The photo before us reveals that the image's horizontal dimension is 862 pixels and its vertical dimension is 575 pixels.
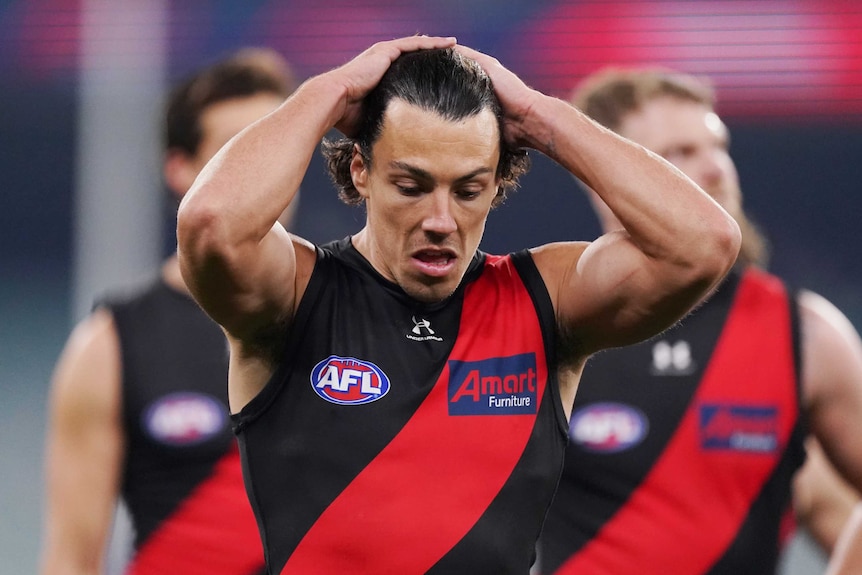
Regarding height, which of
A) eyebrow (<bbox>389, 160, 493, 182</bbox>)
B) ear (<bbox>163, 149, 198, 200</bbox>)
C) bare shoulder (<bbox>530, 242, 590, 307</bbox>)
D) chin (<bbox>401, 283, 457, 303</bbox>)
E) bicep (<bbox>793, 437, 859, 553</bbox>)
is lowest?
bicep (<bbox>793, 437, 859, 553</bbox>)

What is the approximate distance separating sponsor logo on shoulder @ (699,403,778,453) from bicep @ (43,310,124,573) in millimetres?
1595

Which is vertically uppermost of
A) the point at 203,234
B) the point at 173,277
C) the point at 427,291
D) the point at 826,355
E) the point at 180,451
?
the point at 203,234

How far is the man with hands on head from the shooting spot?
2.55 meters

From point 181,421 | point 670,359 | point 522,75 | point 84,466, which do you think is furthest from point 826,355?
point 522,75

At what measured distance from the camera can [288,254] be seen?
262 cm

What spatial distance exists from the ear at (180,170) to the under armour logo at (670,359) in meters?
1.46

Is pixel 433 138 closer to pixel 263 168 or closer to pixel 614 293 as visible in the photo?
pixel 263 168

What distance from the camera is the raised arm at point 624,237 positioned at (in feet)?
8.62

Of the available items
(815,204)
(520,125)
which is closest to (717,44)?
(815,204)

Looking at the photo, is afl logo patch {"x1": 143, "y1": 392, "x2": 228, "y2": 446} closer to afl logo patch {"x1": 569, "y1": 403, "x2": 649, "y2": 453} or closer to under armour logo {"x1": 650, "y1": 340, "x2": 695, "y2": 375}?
afl logo patch {"x1": 569, "y1": 403, "x2": 649, "y2": 453}

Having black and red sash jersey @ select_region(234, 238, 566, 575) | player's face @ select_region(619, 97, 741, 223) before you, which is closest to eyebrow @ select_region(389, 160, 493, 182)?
black and red sash jersey @ select_region(234, 238, 566, 575)

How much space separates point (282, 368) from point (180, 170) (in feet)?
6.23

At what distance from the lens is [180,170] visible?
14.4 feet

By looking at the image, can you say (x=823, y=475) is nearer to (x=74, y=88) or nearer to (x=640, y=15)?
(x=640, y=15)
